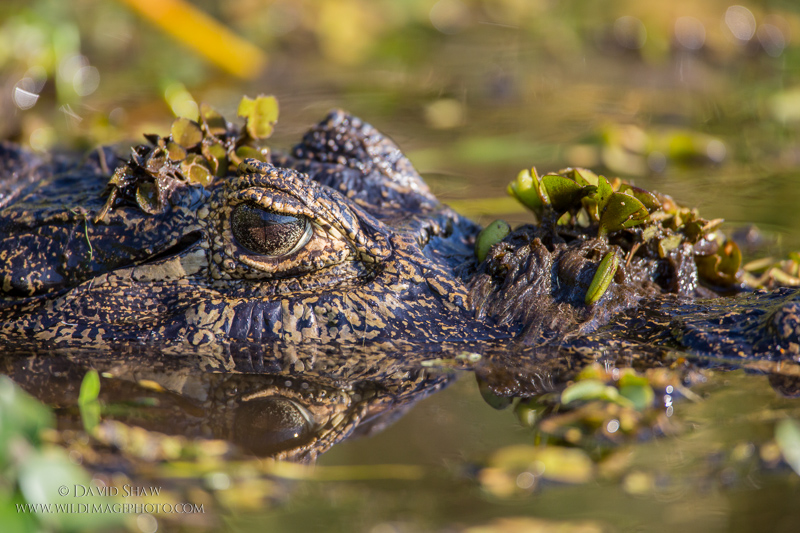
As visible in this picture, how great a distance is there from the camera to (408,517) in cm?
260

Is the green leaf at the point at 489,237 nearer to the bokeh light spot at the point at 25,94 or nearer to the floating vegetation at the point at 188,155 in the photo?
the floating vegetation at the point at 188,155

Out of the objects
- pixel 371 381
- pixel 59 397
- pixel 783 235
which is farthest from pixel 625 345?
pixel 783 235

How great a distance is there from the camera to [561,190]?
3598 mm

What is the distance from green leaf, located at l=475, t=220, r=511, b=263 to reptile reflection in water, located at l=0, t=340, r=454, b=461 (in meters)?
0.62

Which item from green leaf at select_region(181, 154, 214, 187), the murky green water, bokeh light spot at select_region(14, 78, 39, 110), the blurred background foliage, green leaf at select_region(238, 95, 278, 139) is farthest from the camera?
bokeh light spot at select_region(14, 78, 39, 110)

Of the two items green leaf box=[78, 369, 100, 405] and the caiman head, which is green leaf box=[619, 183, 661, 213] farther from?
green leaf box=[78, 369, 100, 405]

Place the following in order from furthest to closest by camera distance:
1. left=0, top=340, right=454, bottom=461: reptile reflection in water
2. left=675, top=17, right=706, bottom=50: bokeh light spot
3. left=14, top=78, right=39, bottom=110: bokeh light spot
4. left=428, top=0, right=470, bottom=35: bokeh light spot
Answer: left=428, top=0, right=470, bottom=35: bokeh light spot
left=675, top=17, right=706, bottom=50: bokeh light spot
left=14, top=78, right=39, bottom=110: bokeh light spot
left=0, top=340, right=454, bottom=461: reptile reflection in water

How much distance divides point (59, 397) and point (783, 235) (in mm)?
4436

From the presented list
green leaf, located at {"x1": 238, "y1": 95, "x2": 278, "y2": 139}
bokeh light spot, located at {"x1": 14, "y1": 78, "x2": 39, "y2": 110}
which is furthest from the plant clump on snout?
bokeh light spot, located at {"x1": 14, "y1": 78, "x2": 39, "y2": 110}

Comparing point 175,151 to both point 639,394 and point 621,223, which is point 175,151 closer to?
point 621,223

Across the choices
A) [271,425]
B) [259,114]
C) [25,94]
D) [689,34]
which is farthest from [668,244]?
[689,34]

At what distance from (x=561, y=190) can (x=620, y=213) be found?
0.29m

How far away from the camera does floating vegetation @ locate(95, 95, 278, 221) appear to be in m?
3.56

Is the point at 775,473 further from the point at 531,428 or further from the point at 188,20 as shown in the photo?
the point at 188,20
